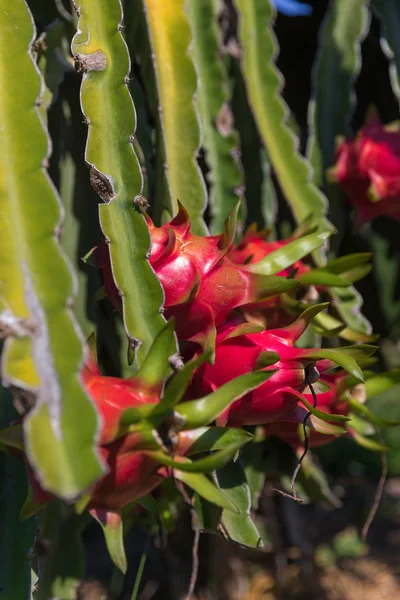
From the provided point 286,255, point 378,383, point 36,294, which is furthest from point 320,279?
point 36,294

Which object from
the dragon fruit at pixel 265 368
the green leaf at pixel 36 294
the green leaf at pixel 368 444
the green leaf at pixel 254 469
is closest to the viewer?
the green leaf at pixel 36 294

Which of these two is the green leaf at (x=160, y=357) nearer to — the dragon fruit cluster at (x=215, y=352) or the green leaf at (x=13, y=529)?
the dragon fruit cluster at (x=215, y=352)

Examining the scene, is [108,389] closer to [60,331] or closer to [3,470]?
[60,331]

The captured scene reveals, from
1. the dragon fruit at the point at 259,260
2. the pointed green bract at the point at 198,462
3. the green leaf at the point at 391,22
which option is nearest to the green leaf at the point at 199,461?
the pointed green bract at the point at 198,462

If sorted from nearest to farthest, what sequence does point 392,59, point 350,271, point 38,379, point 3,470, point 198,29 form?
point 38,379
point 3,470
point 350,271
point 198,29
point 392,59

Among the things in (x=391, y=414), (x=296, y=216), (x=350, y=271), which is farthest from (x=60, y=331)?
(x=391, y=414)
